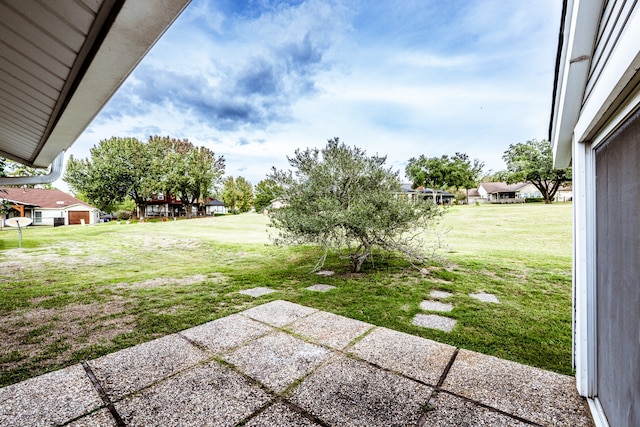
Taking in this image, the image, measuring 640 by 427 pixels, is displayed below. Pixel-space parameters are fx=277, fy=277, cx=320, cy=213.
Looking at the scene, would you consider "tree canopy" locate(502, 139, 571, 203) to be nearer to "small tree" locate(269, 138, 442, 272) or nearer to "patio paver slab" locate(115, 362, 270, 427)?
"small tree" locate(269, 138, 442, 272)

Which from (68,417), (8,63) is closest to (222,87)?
(8,63)

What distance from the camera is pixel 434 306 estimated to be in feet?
12.9

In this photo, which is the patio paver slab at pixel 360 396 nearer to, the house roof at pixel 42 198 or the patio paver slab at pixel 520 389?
the patio paver slab at pixel 520 389

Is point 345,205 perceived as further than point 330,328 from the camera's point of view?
Yes

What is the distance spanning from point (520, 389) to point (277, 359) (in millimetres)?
1901

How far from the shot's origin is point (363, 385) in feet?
6.90

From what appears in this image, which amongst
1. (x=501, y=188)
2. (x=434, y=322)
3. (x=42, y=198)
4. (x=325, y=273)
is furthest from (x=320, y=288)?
(x=501, y=188)

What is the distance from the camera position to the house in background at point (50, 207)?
26550mm

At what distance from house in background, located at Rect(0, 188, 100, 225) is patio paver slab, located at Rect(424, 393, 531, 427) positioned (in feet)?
110

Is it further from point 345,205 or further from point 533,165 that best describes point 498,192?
point 345,205

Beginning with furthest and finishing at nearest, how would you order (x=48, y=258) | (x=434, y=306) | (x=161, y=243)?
(x=161, y=243)
(x=48, y=258)
(x=434, y=306)

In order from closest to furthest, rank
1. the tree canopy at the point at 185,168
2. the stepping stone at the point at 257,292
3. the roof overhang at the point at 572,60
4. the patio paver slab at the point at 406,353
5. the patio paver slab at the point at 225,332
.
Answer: the roof overhang at the point at 572,60
the patio paver slab at the point at 406,353
the patio paver slab at the point at 225,332
the stepping stone at the point at 257,292
the tree canopy at the point at 185,168

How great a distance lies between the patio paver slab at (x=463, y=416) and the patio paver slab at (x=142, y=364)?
1928 mm

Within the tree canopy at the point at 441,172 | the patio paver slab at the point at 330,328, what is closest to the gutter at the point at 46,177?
the patio paver slab at the point at 330,328
